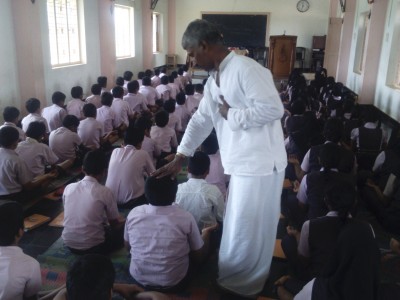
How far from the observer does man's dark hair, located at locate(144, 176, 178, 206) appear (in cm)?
224

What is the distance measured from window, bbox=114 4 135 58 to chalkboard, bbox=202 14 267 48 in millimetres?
4407

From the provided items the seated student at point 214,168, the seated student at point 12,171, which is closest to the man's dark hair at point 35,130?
the seated student at point 12,171

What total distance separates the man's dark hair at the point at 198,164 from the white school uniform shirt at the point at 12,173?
165 centimetres

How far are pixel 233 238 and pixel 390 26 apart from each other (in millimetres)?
6072

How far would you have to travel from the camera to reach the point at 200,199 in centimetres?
282

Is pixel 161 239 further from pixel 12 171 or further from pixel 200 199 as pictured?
pixel 12 171

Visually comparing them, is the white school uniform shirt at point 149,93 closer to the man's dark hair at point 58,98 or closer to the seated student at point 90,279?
the man's dark hair at point 58,98

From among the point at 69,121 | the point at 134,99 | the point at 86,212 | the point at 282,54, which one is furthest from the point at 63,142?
the point at 282,54

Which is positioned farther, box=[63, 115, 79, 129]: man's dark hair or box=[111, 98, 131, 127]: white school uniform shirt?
box=[111, 98, 131, 127]: white school uniform shirt

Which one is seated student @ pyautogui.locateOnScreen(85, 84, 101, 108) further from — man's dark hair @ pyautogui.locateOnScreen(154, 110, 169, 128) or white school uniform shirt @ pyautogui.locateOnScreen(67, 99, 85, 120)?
man's dark hair @ pyautogui.locateOnScreen(154, 110, 169, 128)

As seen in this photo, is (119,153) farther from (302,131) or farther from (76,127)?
(302,131)

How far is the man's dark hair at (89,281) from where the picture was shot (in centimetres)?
149

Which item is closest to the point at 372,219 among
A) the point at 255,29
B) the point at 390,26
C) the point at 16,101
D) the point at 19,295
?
the point at 19,295

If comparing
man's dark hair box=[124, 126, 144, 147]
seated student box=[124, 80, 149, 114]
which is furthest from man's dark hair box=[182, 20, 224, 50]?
seated student box=[124, 80, 149, 114]
